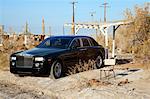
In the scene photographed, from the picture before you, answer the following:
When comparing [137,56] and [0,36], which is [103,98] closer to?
[137,56]

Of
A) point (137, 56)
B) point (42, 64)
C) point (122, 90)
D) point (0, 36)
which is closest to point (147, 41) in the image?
point (137, 56)

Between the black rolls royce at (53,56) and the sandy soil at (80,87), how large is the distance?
1.59 ft

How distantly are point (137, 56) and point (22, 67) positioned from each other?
8170 mm

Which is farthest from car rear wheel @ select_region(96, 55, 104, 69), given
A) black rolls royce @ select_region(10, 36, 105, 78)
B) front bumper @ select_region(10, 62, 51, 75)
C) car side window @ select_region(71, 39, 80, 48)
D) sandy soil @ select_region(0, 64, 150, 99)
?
front bumper @ select_region(10, 62, 51, 75)

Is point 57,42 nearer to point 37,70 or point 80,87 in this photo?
point 37,70

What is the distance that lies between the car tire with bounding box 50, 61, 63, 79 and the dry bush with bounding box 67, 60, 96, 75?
78cm

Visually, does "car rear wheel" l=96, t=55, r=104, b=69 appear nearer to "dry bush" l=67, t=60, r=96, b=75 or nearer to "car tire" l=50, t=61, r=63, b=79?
"dry bush" l=67, t=60, r=96, b=75

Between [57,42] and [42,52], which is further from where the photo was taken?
[57,42]

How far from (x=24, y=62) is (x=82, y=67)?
301 cm

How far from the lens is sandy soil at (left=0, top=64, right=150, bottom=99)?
1127 centimetres

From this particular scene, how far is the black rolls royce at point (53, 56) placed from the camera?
590 inches

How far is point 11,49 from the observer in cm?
2627

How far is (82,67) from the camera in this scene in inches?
671

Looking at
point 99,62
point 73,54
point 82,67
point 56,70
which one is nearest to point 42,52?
point 56,70
